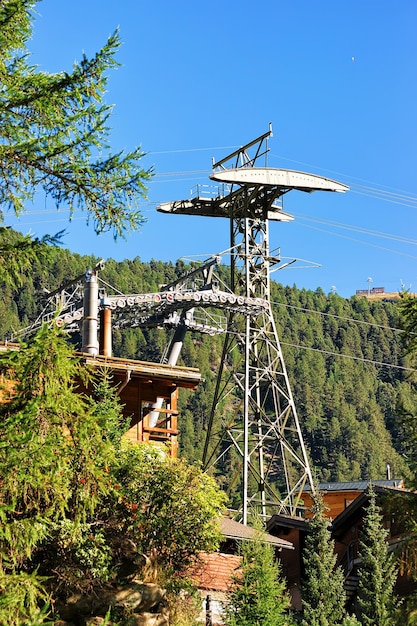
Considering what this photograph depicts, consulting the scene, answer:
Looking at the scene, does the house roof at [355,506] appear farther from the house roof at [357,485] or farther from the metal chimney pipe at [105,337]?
the house roof at [357,485]

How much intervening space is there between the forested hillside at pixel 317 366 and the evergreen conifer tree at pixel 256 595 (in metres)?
75.5

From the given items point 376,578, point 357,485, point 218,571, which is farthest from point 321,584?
point 357,485

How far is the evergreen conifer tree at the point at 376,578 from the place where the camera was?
24.6 m

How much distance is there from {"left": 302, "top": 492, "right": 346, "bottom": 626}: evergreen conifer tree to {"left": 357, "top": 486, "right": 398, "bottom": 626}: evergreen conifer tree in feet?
2.36

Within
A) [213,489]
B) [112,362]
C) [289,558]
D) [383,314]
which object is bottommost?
[289,558]

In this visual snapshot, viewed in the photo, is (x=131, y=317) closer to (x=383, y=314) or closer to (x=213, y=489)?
(x=213, y=489)

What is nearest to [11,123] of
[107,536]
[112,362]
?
[107,536]

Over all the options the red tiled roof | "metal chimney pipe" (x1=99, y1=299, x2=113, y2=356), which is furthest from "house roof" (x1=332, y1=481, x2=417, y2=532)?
"metal chimney pipe" (x1=99, y1=299, x2=113, y2=356)

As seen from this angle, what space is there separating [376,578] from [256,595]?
431cm

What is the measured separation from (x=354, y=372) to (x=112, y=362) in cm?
11905

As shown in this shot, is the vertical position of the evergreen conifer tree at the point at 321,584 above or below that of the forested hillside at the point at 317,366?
below

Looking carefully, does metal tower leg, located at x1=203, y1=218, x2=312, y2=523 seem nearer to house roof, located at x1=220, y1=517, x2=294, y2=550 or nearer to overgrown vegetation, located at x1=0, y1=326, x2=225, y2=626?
house roof, located at x1=220, y1=517, x2=294, y2=550

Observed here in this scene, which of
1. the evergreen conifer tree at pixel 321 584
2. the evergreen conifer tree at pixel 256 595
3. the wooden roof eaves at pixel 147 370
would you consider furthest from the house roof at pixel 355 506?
the wooden roof eaves at pixel 147 370

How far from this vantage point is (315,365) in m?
136
